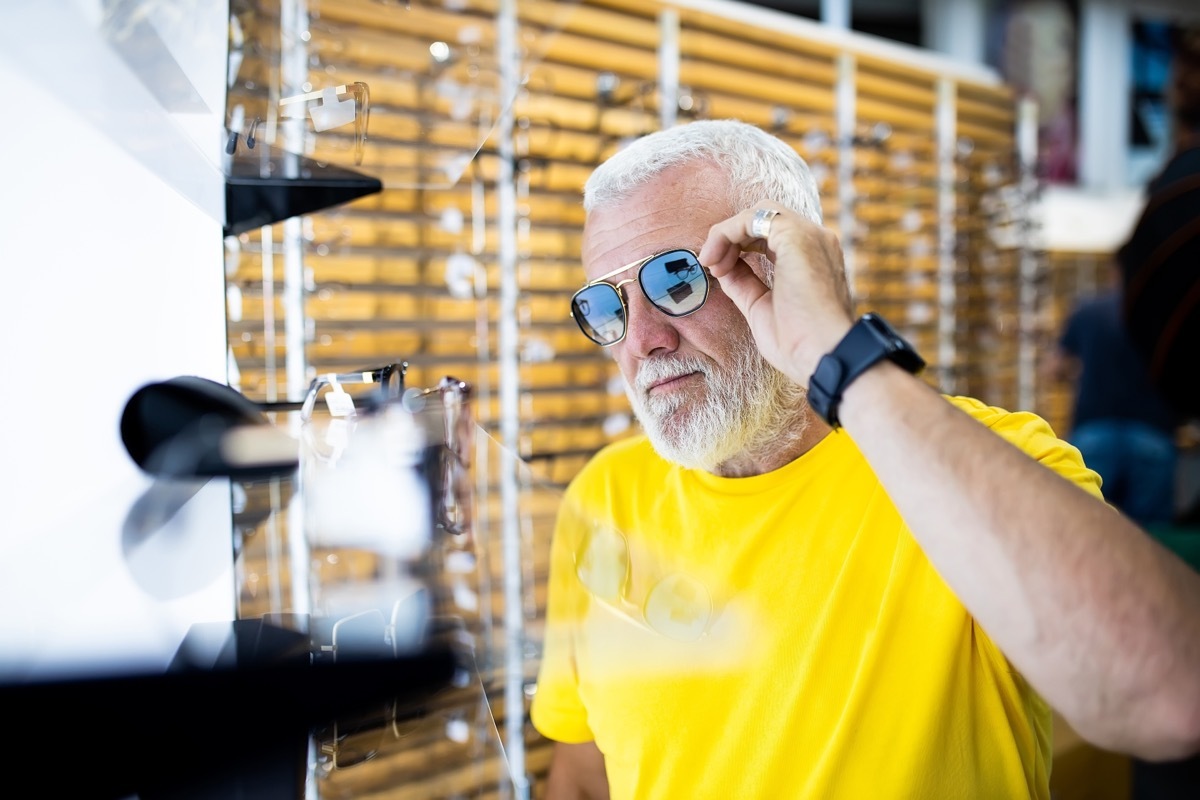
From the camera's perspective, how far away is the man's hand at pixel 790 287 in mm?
858

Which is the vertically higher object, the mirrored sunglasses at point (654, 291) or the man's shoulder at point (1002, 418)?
the mirrored sunglasses at point (654, 291)

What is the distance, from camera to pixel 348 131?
37.1 inches

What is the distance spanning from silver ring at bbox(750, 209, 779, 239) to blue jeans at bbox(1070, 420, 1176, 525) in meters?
3.21

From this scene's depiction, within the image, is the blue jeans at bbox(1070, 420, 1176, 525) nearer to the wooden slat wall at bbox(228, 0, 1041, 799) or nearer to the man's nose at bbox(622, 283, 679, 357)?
the wooden slat wall at bbox(228, 0, 1041, 799)

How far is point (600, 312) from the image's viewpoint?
121cm

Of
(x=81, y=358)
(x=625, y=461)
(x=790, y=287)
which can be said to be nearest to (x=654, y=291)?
(x=790, y=287)

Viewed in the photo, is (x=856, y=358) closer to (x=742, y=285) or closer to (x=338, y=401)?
(x=742, y=285)

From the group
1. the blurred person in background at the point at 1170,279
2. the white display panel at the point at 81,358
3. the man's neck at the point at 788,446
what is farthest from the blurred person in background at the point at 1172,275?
the white display panel at the point at 81,358

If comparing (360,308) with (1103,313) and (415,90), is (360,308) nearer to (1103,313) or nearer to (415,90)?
(415,90)

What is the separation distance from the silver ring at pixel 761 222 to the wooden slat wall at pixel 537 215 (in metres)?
0.41

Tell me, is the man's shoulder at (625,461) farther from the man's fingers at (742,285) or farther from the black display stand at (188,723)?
the black display stand at (188,723)

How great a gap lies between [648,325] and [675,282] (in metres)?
0.09

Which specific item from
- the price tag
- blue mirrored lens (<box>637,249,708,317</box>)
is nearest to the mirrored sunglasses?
blue mirrored lens (<box>637,249,708,317</box>)

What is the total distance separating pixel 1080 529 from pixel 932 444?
13cm
